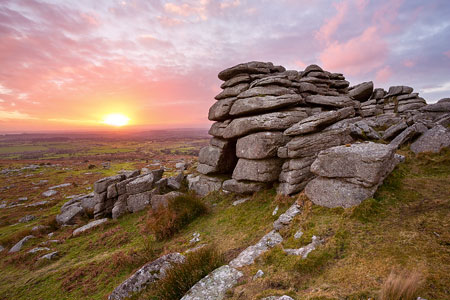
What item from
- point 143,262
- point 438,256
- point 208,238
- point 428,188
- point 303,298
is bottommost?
point 143,262

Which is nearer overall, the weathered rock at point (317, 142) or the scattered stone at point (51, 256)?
the weathered rock at point (317, 142)

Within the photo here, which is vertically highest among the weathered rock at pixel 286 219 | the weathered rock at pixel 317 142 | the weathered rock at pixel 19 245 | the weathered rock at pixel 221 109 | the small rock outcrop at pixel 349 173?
the weathered rock at pixel 221 109

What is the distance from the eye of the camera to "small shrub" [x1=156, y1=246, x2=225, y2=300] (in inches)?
292

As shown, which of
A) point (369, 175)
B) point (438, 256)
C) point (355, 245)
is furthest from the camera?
point (369, 175)

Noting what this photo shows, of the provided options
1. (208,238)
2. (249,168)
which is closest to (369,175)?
(249,168)

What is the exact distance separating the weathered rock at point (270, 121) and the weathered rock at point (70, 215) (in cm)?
2248

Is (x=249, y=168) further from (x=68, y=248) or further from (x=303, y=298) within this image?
(x=68, y=248)

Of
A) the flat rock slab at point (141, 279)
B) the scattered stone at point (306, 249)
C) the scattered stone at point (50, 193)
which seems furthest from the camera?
the scattered stone at point (50, 193)

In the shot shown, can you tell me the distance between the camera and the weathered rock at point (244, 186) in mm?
16266

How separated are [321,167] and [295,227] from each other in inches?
156

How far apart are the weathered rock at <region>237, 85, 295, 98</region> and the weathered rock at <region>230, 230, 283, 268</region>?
12460 mm

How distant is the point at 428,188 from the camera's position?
9609mm

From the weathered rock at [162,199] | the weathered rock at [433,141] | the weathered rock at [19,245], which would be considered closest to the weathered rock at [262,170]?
the weathered rock at [162,199]

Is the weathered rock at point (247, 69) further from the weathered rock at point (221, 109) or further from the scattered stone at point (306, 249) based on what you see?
the scattered stone at point (306, 249)
